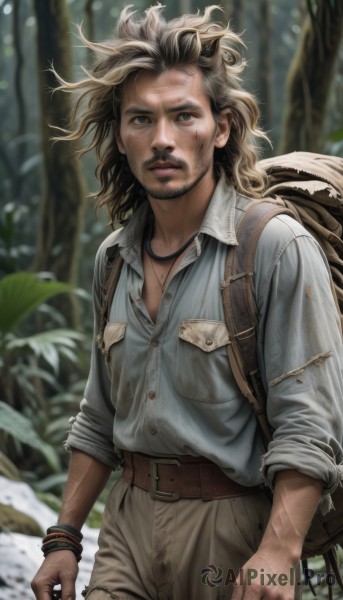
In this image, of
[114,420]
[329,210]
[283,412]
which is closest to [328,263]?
[329,210]

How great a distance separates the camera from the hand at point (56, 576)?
339 centimetres

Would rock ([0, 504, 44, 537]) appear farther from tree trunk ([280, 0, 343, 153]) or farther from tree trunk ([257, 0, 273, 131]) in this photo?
tree trunk ([257, 0, 273, 131])

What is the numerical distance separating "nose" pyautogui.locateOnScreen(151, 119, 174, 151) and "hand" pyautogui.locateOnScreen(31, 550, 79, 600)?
142cm

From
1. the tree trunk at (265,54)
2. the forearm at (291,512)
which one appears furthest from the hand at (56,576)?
the tree trunk at (265,54)

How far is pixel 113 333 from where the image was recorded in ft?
11.2

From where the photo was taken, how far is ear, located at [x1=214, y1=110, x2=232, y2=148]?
11.4 ft

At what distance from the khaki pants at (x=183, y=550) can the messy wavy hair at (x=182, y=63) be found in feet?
3.40

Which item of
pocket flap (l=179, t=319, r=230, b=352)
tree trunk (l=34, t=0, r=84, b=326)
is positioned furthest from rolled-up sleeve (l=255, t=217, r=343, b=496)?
tree trunk (l=34, t=0, r=84, b=326)

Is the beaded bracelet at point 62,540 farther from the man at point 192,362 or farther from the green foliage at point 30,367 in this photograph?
the green foliage at point 30,367

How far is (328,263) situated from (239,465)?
0.78m

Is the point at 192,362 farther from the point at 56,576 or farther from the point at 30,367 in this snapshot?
the point at 30,367

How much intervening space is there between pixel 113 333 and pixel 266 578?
1002 millimetres

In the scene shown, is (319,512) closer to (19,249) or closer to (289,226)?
(289,226)

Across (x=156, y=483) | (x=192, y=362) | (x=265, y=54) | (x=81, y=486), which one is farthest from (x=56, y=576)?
(x=265, y=54)
